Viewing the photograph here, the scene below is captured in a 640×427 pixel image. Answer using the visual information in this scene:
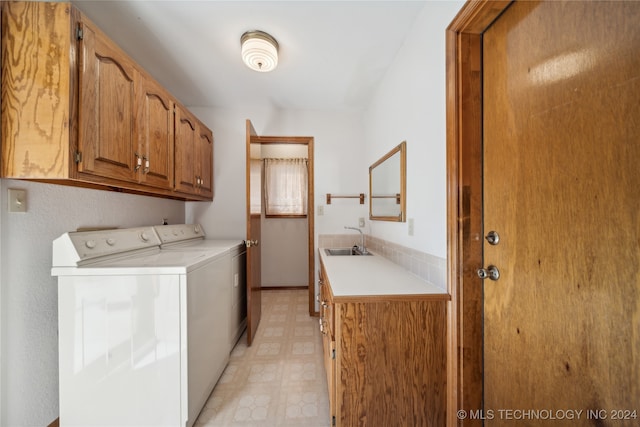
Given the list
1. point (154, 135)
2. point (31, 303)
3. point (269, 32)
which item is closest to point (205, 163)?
point (154, 135)

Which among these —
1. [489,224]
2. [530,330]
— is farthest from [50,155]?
[530,330]

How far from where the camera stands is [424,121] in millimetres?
1296

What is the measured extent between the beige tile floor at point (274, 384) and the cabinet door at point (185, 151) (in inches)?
60.9

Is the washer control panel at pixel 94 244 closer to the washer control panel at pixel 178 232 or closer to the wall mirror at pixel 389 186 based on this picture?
the washer control panel at pixel 178 232

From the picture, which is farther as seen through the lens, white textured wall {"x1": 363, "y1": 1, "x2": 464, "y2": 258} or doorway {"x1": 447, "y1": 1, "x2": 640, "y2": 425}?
white textured wall {"x1": 363, "y1": 1, "x2": 464, "y2": 258}

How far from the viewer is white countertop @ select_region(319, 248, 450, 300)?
3.39ft

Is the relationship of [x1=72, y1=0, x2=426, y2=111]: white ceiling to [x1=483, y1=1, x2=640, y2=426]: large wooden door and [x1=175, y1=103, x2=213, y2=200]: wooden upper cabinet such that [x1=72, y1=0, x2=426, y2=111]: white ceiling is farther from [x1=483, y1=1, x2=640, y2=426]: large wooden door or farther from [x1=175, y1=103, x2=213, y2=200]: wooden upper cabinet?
[x1=483, y1=1, x2=640, y2=426]: large wooden door

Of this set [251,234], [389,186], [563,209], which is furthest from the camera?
[251,234]

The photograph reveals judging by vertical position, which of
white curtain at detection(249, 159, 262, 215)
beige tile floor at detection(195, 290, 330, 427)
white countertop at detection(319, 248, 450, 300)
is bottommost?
beige tile floor at detection(195, 290, 330, 427)

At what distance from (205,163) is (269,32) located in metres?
1.45

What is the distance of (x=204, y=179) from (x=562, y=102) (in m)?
2.62

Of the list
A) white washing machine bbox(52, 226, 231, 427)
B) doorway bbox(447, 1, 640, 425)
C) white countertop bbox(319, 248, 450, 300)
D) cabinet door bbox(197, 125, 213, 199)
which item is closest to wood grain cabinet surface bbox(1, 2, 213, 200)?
white washing machine bbox(52, 226, 231, 427)

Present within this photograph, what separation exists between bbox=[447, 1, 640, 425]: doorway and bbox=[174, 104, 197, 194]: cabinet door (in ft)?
6.48

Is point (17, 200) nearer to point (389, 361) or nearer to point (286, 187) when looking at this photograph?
point (389, 361)
